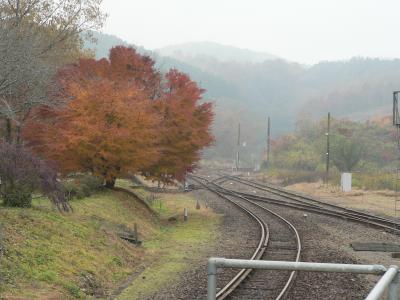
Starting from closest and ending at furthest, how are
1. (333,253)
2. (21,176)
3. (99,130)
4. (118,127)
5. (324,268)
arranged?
(324,268) → (21,176) → (333,253) → (99,130) → (118,127)

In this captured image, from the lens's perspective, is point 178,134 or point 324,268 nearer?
point 324,268

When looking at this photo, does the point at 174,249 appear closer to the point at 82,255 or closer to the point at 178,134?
the point at 82,255

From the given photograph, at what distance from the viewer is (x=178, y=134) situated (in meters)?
28.8

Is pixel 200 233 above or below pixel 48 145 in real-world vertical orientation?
below

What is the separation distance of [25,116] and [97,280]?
16.1m

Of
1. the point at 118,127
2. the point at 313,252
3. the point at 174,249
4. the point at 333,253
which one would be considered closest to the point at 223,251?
the point at 174,249

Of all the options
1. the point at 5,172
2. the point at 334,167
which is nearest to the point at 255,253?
the point at 5,172

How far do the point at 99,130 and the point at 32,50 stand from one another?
179 inches

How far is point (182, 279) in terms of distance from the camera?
14445mm

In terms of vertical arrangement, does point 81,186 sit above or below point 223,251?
above

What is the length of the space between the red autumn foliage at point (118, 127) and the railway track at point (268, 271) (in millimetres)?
5872

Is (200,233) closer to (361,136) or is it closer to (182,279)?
(182,279)

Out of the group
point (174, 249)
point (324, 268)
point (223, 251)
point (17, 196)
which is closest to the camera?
point (324, 268)

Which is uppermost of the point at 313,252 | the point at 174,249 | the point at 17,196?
the point at 17,196
